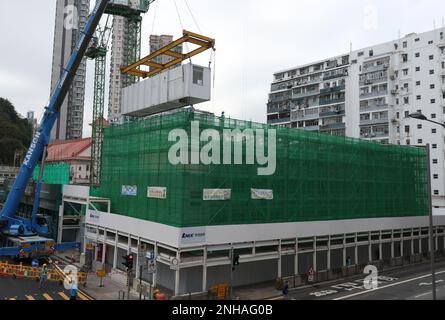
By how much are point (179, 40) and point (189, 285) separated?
16.3m

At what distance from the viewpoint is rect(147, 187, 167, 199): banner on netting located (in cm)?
2669

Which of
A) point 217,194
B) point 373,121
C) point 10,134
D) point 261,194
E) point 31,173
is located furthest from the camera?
point 10,134

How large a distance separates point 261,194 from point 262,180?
103cm

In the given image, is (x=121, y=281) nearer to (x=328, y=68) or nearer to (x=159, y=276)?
(x=159, y=276)

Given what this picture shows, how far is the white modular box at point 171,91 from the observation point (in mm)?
26406

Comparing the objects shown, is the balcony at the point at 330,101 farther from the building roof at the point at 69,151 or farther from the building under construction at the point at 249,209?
the building roof at the point at 69,151

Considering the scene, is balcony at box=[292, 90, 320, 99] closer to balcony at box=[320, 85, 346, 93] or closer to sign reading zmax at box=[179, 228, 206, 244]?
balcony at box=[320, 85, 346, 93]

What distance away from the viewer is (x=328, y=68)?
7544 cm

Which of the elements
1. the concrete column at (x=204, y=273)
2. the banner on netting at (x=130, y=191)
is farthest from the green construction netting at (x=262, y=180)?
the concrete column at (x=204, y=273)

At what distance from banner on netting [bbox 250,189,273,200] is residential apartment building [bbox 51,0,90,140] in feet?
373

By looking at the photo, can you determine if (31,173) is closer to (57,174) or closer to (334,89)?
(57,174)

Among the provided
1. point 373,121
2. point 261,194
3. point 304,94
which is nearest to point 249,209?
point 261,194

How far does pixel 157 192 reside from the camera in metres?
27.5
